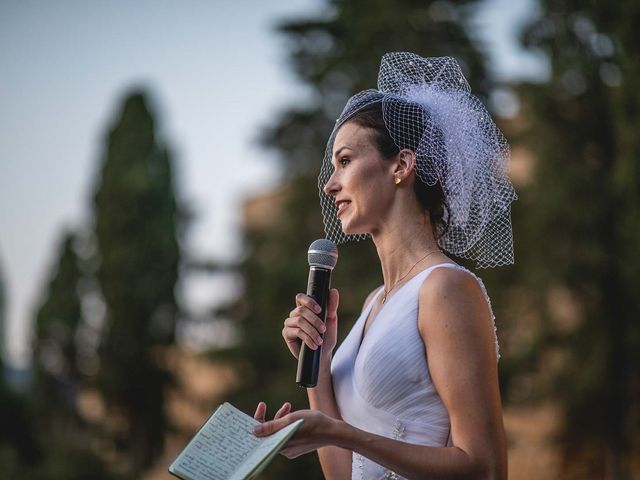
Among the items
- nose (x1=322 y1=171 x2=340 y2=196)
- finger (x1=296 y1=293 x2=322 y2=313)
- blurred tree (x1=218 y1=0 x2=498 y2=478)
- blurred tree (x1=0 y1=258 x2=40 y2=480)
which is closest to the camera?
finger (x1=296 y1=293 x2=322 y2=313)

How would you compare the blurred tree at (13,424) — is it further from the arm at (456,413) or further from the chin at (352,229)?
the arm at (456,413)

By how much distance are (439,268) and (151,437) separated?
18328mm

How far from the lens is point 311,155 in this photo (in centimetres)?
1611

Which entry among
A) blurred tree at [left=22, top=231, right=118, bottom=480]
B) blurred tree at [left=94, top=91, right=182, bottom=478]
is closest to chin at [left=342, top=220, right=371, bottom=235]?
blurred tree at [left=94, top=91, right=182, bottom=478]

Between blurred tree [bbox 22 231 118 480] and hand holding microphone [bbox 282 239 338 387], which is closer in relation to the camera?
hand holding microphone [bbox 282 239 338 387]

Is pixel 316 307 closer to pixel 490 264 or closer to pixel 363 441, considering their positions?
pixel 363 441

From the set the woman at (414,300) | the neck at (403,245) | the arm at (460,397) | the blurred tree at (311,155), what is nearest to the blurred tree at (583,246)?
the blurred tree at (311,155)

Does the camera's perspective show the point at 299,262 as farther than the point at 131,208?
No

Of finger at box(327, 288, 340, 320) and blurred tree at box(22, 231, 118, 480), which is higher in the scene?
finger at box(327, 288, 340, 320)

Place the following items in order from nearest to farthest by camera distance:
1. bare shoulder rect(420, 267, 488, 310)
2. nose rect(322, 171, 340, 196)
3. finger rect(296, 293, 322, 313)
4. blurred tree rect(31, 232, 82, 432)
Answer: bare shoulder rect(420, 267, 488, 310) < finger rect(296, 293, 322, 313) < nose rect(322, 171, 340, 196) < blurred tree rect(31, 232, 82, 432)

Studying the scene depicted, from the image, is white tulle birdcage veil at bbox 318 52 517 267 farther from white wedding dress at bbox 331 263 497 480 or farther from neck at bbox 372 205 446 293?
white wedding dress at bbox 331 263 497 480

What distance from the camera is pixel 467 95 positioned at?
297cm

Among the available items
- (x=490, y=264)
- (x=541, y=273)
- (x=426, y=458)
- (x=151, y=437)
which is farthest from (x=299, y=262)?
(x=426, y=458)

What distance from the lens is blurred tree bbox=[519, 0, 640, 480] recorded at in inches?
567
